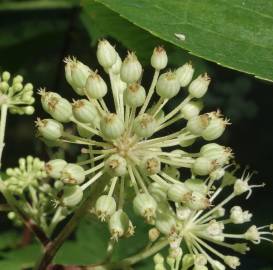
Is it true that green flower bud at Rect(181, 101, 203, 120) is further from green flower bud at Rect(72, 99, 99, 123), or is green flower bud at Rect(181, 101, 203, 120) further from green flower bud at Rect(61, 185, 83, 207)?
green flower bud at Rect(61, 185, 83, 207)

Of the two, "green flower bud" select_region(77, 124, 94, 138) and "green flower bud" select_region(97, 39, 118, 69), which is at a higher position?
"green flower bud" select_region(97, 39, 118, 69)

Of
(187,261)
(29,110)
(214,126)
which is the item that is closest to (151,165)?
(214,126)

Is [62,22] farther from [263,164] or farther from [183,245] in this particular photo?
[263,164]

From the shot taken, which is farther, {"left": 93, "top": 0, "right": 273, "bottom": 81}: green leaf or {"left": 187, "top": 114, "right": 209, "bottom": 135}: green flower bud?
{"left": 93, "top": 0, "right": 273, "bottom": 81}: green leaf

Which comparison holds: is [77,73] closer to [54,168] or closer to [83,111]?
[83,111]

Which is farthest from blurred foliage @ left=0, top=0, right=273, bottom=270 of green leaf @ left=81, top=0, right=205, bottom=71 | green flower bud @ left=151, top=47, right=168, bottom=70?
green flower bud @ left=151, top=47, right=168, bottom=70

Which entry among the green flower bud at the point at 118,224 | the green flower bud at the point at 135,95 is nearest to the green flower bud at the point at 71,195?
the green flower bud at the point at 118,224

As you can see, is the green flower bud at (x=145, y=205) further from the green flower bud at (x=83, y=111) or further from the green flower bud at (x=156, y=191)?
the green flower bud at (x=83, y=111)
